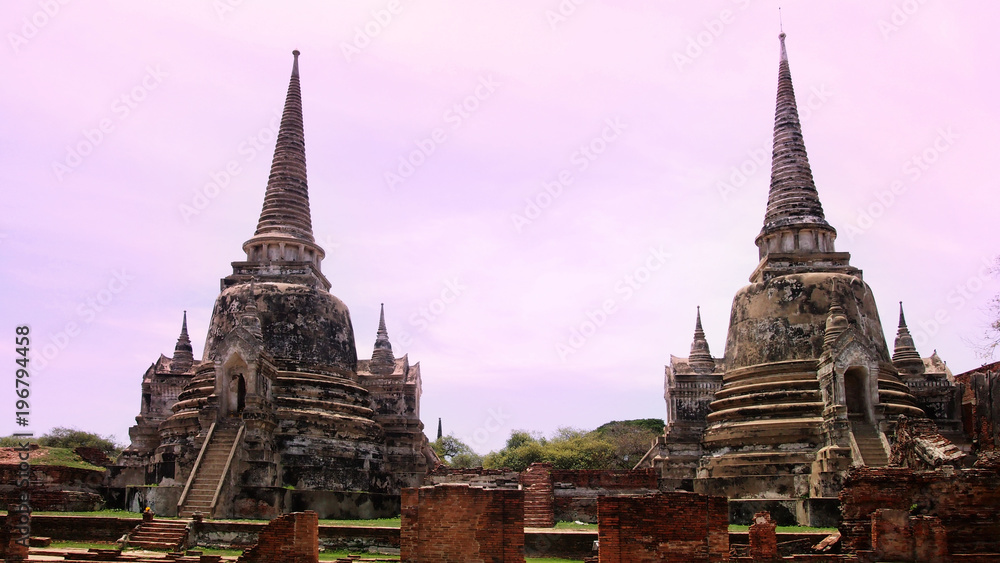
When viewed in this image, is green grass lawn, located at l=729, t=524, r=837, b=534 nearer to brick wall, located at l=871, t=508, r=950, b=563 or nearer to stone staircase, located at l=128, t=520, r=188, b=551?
brick wall, located at l=871, t=508, r=950, b=563

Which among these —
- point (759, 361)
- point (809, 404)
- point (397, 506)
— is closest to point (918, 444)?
point (809, 404)

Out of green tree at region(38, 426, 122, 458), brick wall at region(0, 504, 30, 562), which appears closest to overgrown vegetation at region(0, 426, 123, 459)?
green tree at region(38, 426, 122, 458)

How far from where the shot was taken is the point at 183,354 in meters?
43.8

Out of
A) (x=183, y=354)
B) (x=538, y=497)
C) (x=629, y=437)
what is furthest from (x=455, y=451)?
(x=538, y=497)

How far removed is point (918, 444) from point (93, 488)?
25.0 meters

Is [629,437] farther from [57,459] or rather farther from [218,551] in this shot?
[218,551]

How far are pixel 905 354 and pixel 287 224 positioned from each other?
86.5 ft

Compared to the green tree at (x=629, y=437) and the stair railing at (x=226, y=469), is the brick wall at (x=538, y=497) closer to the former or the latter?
the stair railing at (x=226, y=469)

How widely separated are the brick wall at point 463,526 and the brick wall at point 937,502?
824 cm

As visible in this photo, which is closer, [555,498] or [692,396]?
[555,498]

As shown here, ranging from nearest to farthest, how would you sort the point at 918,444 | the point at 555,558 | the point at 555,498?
1. the point at 555,558
2. the point at 918,444
3. the point at 555,498

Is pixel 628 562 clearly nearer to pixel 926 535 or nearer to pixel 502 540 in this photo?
pixel 502 540

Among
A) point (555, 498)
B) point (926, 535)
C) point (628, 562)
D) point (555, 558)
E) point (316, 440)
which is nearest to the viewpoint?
point (628, 562)

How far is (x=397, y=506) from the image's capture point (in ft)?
108
